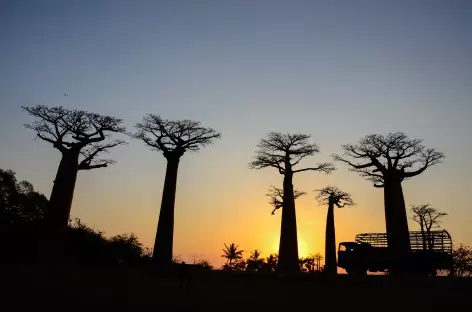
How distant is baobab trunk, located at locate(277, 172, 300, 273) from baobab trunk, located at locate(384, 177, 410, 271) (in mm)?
4938

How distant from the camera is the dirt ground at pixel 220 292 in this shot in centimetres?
915

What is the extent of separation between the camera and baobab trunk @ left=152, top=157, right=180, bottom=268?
19.1 m

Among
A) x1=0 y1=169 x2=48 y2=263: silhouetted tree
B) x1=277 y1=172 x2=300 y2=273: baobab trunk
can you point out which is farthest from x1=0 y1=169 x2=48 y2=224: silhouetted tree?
x1=277 y1=172 x2=300 y2=273: baobab trunk

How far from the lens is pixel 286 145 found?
77.9ft

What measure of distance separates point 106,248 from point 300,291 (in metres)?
12.7

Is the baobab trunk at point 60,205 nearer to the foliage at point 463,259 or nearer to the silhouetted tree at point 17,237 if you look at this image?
the silhouetted tree at point 17,237

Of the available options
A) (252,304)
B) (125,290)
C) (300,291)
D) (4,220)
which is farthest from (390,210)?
(4,220)

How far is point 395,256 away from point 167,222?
34.0 ft

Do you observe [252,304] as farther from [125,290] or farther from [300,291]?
[125,290]

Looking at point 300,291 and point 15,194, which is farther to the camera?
point 15,194

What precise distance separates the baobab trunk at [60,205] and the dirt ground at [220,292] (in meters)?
3.12

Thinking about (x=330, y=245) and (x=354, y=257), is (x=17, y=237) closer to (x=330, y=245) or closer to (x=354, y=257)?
(x=354, y=257)

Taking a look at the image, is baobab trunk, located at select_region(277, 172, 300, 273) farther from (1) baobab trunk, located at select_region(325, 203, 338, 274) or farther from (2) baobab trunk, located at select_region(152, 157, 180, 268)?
(2) baobab trunk, located at select_region(152, 157, 180, 268)

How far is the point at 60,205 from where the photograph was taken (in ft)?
58.1
